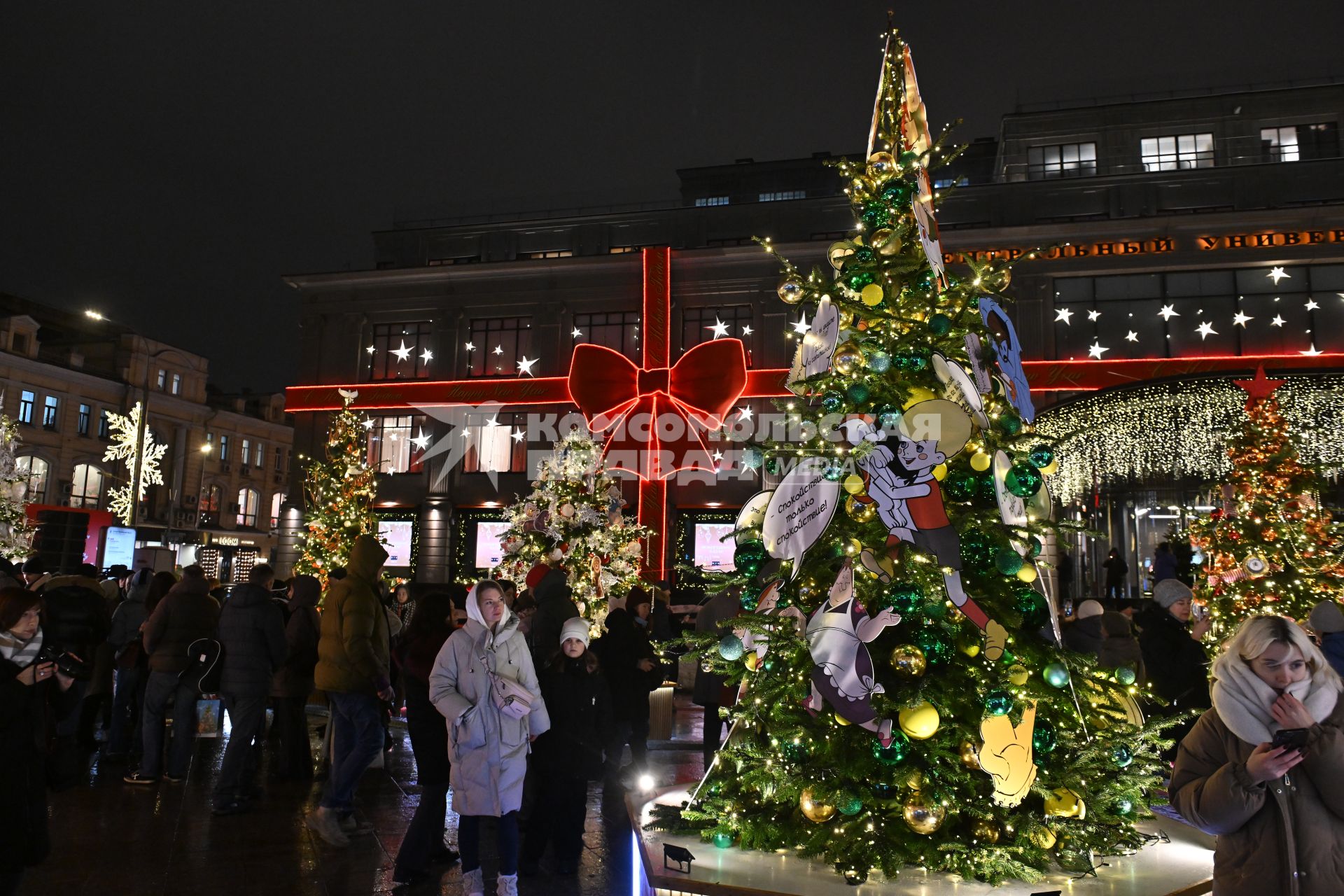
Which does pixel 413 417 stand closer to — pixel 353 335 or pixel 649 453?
pixel 353 335

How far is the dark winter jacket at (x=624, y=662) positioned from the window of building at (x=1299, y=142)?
101ft

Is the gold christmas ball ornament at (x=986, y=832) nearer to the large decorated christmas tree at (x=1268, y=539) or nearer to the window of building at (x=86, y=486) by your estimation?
the large decorated christmas tree at (x=1268, y=539)

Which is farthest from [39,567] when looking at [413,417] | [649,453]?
[413,417]

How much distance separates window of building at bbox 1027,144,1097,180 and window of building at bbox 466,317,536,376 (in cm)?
1838

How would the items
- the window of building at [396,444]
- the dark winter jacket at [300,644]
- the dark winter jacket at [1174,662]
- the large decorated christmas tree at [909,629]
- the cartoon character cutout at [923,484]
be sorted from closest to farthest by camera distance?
the large decorated christmas tree at [909,629] → the cartoon character cutout at [923,484] → the dark winter jacket at [1174,662] → the dark winter jacket at [300,644] → the window of building at [396,444]

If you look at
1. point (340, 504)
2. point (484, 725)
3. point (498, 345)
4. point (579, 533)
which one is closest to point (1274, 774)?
point (484, 725)

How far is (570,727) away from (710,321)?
25.5 metres

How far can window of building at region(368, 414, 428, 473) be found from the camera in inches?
1280

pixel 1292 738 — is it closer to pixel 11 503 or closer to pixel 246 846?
pixel 246 846

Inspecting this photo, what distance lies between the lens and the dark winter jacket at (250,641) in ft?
25.2

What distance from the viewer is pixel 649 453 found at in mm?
24047

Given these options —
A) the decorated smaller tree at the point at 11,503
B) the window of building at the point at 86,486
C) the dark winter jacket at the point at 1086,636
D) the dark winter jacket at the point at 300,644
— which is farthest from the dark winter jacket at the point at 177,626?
the window of building at the point at 86,486

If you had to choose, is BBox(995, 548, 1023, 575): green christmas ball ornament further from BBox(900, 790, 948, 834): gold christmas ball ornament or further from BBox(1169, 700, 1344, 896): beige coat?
BBox(1169, 700, 1344, 896): beige coat

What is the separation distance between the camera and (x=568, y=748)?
6.13 m
